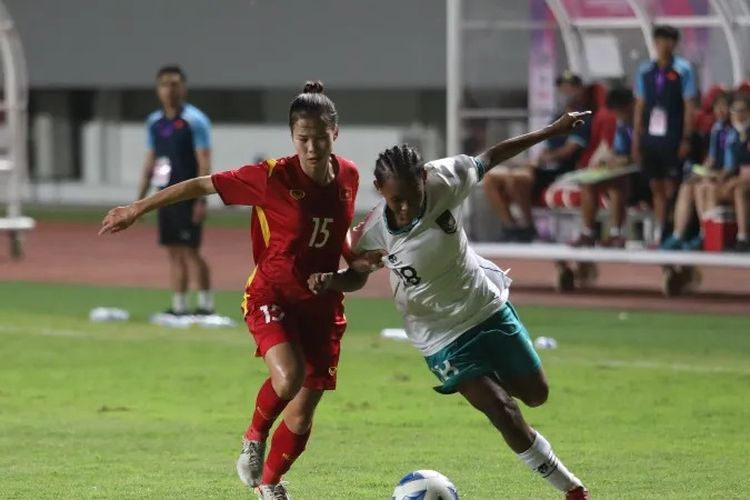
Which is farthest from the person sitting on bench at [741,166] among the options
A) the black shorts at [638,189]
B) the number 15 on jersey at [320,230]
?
the number 15 on jersey at [320,230]

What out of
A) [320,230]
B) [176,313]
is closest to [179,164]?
[176,313]

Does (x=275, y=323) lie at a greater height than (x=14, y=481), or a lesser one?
greater

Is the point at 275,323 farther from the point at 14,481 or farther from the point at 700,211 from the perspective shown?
the point at 700,211

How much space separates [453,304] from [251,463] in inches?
52.8

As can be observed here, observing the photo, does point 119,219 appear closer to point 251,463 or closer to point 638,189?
point 251,463

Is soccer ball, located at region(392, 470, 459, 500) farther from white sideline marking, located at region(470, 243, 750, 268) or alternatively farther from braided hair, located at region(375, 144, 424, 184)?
white sideline marking, located at region(470, 243, 750, 268)

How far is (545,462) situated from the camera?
7691 millimetres

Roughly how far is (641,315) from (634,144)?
8.57ft

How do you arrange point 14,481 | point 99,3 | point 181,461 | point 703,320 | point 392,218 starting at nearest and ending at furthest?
point 392,218 < point 14,481 < point 181,461 < point 703,320 < point 99,3

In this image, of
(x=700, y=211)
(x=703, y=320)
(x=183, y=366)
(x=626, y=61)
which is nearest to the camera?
(x=183, y=366)

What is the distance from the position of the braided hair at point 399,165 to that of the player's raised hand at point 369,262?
381mm

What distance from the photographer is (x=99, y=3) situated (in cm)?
3466

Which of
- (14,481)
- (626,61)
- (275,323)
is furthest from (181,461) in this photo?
(626,61)

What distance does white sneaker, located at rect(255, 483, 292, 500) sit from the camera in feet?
26.8
